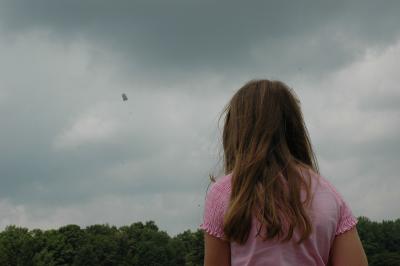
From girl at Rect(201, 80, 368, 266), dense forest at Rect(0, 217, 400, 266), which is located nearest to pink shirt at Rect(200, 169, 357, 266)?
girl at Rect(201, 80, 368, 266)

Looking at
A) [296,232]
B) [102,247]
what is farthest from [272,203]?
[102,247]

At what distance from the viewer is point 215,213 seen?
4359 millimetres

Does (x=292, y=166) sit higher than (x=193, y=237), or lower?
lower

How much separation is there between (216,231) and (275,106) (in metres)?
0.85

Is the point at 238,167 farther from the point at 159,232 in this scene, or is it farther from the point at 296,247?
the point at 159,232

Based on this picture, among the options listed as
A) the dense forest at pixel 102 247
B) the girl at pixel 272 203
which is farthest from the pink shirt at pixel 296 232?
the dense forest at pixel 102 247

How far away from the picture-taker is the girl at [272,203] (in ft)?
13.9

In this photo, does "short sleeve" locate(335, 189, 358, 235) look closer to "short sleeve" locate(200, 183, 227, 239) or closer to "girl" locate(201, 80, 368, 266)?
"girl" locate(201, 80, 368, 266)


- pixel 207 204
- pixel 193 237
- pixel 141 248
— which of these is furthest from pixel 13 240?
pixel 207 204

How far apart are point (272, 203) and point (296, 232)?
0.22m

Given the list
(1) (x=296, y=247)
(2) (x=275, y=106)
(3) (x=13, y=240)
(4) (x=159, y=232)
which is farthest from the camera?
(4) (x=159, y=232)

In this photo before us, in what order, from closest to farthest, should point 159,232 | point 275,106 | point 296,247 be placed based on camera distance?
point 296,247 → point 275,106 → point 159,232

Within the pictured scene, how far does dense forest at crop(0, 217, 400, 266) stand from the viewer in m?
128

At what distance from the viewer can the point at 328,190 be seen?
4.42 m
